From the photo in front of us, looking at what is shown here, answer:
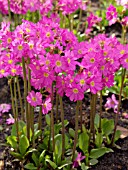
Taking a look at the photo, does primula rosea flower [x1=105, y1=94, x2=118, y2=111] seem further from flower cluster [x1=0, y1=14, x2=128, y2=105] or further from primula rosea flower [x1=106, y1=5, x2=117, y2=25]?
flower cluster [x1=0, y1=14, x2=128, y2=105]

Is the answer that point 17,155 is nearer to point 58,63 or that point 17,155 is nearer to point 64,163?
point 64,163

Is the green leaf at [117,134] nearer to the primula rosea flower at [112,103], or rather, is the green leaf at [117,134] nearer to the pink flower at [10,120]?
the primula rosea flower at [112,103]

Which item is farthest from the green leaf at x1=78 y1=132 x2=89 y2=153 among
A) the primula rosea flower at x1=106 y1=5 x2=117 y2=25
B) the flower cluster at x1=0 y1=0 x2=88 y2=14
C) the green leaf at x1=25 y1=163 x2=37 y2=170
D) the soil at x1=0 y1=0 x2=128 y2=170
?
the flower cluster at x1=0 y1=0 x2=88 y2=14

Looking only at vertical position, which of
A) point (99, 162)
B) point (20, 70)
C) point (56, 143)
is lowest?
point (99, 162)

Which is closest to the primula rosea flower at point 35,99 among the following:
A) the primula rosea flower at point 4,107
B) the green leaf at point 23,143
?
the green leaf at point 23,143

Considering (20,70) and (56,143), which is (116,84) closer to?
(56,143)

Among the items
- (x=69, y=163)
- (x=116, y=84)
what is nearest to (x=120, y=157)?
(x=69, y=163)

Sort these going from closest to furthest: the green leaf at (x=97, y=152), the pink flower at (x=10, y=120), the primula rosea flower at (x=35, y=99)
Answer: the primula rosea flower at (x=35, y=99), the green leaf at (x=97, y=152), the pink flower at (x=10, y=120)
